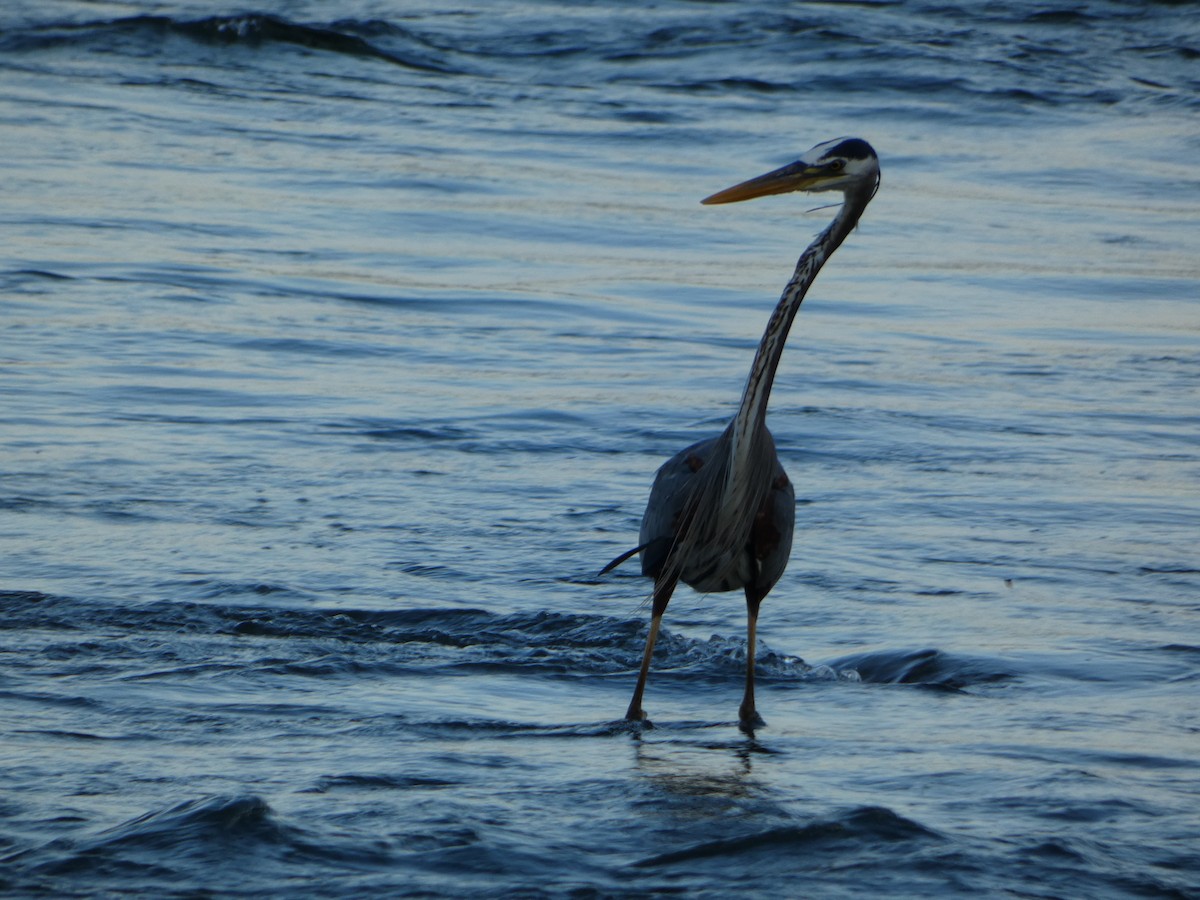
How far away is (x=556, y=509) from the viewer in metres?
8.01

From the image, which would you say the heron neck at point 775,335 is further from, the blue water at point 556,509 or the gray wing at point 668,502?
the blue water at point 556,509

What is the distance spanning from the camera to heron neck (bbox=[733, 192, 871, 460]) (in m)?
5.38

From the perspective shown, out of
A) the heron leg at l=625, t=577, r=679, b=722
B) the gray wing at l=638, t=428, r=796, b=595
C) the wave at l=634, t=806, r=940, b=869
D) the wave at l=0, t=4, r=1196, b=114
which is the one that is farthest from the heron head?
the wave at l=0, t=4, r=1196, b=114

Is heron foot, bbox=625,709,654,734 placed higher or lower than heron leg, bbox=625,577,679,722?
lower

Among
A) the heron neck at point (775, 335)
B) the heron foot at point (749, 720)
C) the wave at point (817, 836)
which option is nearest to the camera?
the wave at point (817, 836)

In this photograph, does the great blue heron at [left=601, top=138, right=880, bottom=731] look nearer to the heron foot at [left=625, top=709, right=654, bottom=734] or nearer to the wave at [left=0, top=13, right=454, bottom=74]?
the heron foot at [left=625, top=709, right=654, bottom=734]

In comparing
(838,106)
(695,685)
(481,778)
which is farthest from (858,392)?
(838,106)

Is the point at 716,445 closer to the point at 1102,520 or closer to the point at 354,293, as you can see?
the point at 1102,520

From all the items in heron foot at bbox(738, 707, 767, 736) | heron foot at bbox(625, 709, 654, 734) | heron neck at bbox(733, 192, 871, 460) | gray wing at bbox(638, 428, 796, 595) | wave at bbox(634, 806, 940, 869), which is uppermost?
heron neck at bbox(733, 192, 871, 460)

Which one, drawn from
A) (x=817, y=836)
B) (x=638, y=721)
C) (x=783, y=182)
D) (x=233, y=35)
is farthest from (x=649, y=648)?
(x=233, y=35)

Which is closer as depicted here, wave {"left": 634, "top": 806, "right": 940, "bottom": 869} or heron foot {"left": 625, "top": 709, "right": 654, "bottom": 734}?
wave {"left": 634, "top": 806, "right": 940, "bottom": 869}

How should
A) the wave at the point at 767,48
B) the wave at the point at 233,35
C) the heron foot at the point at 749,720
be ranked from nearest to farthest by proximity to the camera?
the heron foot at the point at 749,720, the wave at the point at 233,35, the wave at the point at 767,48

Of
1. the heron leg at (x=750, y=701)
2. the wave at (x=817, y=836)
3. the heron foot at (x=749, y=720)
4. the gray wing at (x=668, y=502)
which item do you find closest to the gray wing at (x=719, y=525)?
the gray wing at (x=668, y=502)

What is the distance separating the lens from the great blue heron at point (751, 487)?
215 inches
